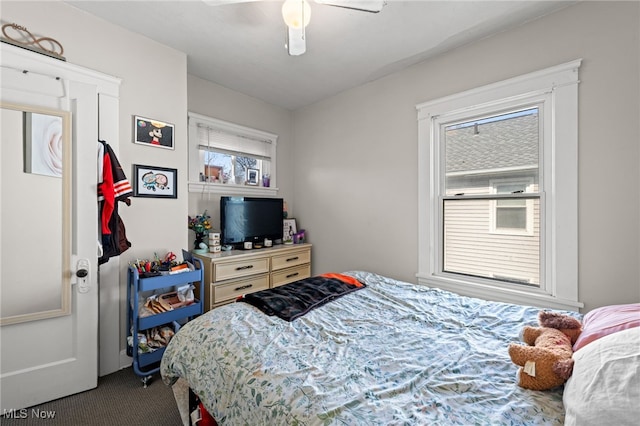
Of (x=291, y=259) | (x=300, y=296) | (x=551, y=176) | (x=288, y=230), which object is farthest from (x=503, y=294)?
(x=288, y=230)

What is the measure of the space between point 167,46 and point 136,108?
0.65 metres

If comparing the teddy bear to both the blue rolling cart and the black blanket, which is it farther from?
the blue rolling cart

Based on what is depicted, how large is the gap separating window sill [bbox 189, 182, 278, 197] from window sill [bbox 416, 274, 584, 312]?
214 cm

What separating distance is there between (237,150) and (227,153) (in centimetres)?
14

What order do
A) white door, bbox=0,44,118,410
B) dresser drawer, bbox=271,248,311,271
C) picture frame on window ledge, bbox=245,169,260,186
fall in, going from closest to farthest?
white door, bbox=0,44,118,410 → dresser drawer, bbox=271,248,311,271 → picture frame on window ledge, bbox=245,169,260,186

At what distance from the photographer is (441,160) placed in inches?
104

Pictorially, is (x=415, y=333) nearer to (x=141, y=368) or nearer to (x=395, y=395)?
(x=395, y=395)

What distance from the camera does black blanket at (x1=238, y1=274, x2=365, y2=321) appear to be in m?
1.62

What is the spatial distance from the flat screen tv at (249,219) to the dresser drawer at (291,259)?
1.04 feet

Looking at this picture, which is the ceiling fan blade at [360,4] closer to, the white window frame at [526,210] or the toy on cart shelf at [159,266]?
the white window frame at [526,210]

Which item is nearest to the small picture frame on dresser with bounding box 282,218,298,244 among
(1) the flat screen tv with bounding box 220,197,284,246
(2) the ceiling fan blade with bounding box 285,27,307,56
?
(1) the flat screen tv with bounding box 220,197,284,246

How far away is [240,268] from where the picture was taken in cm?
288

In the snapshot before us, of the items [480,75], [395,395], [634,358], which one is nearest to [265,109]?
[480,75]

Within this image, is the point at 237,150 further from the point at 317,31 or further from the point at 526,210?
the point at 526,210
